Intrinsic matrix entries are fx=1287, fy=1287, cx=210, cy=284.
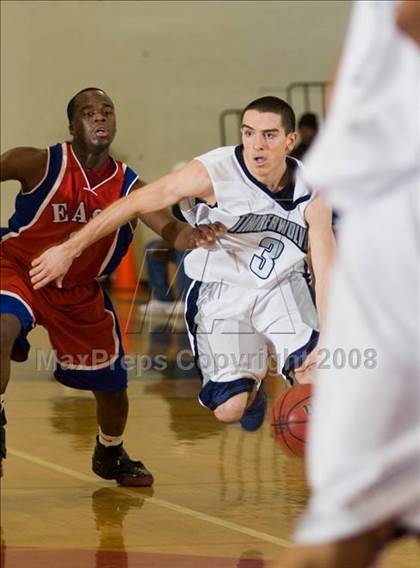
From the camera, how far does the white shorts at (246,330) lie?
6012 mm

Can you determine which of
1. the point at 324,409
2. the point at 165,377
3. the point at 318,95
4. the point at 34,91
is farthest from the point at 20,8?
the point at 324,409

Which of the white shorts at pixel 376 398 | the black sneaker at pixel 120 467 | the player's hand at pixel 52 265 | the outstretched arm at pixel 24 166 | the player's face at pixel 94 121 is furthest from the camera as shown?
the black sneaker at pixel 120 467

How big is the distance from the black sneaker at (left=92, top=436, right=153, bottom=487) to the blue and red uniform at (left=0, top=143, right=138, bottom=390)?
373mm

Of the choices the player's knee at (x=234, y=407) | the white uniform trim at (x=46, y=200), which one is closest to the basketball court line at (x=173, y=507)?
the player's knee at (x=234, y=407)

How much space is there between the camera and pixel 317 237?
5.54 meters

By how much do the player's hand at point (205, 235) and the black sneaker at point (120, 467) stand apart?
1269 mm

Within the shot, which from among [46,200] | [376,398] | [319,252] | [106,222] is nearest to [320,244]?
[319,252]

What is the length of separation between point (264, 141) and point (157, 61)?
990cm

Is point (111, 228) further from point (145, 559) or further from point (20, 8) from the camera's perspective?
point (20, 8)

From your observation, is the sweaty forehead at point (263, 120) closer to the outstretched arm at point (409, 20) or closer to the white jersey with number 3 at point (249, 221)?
the white jersey with number 3 at point (249, 221)

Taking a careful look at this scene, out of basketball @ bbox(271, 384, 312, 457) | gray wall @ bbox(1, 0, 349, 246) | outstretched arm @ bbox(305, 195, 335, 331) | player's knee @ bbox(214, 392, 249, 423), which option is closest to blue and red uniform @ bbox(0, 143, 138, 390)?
player's knee @ bbox(214, 392, 249, 423)

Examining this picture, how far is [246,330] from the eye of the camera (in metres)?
6.09

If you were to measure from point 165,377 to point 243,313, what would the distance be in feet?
13.1

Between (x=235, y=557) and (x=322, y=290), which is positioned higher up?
(x=322, y=290)
